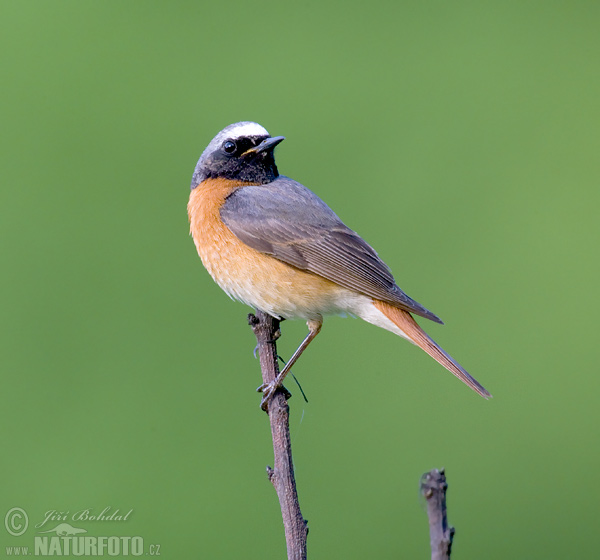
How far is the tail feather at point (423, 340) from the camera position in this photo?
3088mm

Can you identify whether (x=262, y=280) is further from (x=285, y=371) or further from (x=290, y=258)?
(x=285, y=371)

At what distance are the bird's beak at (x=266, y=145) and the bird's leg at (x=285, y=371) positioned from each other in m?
0.83

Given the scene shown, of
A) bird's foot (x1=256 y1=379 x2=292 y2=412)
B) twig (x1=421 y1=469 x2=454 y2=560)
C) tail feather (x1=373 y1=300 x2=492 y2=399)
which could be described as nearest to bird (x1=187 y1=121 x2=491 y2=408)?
tail feather (x1=373 y1=300 x2=492 y2=399)

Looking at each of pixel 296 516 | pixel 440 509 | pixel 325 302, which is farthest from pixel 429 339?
pixel 440 509

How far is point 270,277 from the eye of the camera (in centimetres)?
331

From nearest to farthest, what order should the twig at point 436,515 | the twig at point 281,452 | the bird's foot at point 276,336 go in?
the twig at point 436,515
the twig at point 281,452
the bird's foot at point 276,336

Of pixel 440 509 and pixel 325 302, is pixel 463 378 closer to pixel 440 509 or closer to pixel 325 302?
pixel 325 302

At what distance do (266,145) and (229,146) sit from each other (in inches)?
8.1

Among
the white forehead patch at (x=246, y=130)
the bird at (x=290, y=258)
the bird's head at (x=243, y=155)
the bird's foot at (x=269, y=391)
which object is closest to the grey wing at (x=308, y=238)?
the bird at (x=290, y=258)

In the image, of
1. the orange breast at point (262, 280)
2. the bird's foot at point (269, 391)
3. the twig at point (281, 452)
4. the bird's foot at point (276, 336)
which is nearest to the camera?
the twig at point (281, 452)

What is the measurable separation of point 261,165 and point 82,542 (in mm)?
1842

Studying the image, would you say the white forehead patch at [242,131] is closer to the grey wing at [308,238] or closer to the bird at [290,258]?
the bird at [290,258]

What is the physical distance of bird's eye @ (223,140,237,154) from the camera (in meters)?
3.63

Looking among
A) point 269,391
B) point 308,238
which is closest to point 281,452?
point 269,391
